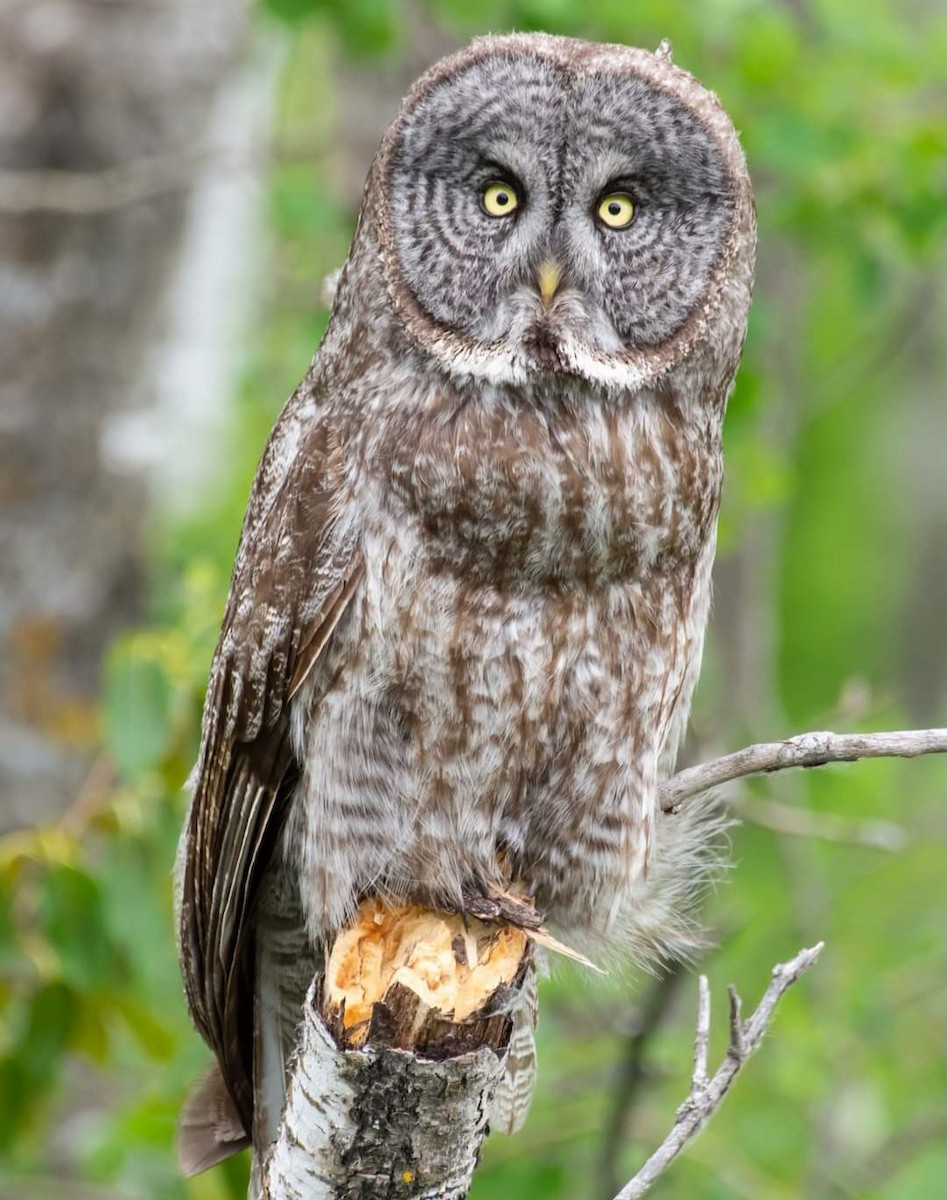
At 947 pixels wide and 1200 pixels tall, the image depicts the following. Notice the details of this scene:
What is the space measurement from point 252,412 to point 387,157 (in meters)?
3.57

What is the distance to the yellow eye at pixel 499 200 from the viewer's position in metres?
2.50

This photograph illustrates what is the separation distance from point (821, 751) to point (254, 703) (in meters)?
0.89

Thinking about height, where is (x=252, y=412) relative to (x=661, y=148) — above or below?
below

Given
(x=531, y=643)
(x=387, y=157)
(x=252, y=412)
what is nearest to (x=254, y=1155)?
(x=531, y=643)

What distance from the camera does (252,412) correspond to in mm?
6027

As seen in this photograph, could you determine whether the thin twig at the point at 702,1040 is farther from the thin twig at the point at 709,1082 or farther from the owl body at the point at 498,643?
the owl body at the point at 498,643

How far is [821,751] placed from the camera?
2.04 m

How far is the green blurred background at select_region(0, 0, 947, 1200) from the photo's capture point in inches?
121

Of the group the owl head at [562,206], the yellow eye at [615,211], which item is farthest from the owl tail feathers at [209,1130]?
the yellow eye at [615,211]

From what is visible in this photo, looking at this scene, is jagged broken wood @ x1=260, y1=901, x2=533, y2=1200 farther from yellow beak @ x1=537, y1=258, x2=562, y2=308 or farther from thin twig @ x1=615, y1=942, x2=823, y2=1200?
yellow beak @ x1=537, y1=258, x2=562, y2=308

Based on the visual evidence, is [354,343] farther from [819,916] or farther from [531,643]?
[819,916]

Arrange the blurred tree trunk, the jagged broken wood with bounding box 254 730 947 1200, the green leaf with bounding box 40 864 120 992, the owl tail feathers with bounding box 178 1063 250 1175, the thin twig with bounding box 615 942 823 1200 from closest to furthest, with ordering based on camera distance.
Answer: the thin twig with bounding box 615 942 823 1200 → the jagged broken wood with bounding box 254 730 947 1200 → the owl tail feathers with bounding box 178 1063 250 1175 → the green leaf with bounding box 40 864 120 992 → the blurred tree trunk

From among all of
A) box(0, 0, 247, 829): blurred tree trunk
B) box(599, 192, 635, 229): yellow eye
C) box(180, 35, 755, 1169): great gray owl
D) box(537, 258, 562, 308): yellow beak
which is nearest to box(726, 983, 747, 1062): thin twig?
box(180, 35, 755, 1169): great gray owl

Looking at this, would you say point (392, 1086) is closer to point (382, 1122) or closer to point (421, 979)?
point (382, 1122)
